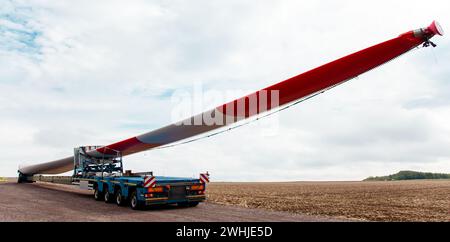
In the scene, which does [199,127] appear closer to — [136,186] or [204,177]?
[204,177]

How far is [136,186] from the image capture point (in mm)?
16062

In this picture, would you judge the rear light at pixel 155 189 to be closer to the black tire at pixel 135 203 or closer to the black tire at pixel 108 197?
the black tire at pixel 135 203

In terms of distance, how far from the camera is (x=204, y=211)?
1541 cm

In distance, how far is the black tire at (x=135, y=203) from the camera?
52.0 ft

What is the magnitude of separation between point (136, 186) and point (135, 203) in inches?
27.6

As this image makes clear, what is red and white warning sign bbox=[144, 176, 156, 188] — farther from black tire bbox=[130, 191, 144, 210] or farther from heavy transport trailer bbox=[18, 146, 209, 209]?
black tire bbox=[130, 191, 144, 210]

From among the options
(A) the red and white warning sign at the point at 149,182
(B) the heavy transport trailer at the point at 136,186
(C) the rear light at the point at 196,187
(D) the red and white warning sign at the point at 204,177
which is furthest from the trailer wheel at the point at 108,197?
(D) the red and white warning sign at the point at 204,177

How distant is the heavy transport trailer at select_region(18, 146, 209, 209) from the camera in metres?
15.6

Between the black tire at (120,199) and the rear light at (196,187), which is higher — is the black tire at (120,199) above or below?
below

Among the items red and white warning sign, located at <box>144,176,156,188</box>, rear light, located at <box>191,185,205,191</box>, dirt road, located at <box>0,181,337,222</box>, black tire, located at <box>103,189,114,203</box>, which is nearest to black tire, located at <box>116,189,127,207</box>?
dirt road, located at <box>0,181,337,222</box>

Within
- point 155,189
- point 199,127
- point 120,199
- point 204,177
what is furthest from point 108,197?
point 199,127
